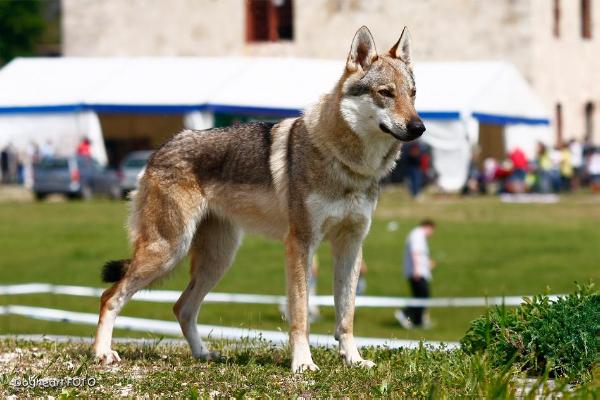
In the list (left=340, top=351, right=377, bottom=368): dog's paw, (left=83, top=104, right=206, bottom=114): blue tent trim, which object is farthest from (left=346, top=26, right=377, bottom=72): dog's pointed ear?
(left=83, top=104, right=206, bottom=114): blue tent trim

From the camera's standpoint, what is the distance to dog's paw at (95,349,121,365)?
9883mm

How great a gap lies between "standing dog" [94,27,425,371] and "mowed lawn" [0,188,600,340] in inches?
457

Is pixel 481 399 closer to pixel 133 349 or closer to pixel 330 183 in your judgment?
pixel 330 183

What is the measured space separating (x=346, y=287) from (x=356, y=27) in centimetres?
4129

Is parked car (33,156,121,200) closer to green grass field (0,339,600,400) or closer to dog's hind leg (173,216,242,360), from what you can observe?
dog's hind leg (173,216,242,360)

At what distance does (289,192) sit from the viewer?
9.80m

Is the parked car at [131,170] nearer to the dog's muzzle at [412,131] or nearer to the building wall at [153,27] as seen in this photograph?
the building wall at [153,27]

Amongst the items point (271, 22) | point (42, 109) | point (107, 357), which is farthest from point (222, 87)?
point (271, 22)

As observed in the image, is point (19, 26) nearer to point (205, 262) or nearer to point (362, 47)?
point (205, 262)

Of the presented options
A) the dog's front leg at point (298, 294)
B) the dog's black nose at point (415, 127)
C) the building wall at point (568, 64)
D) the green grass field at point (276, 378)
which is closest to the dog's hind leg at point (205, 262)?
the green grass field at point (276, 378)

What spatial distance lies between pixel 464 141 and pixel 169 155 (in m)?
12.8

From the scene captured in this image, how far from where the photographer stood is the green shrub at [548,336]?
352 inches

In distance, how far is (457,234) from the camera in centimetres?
3422

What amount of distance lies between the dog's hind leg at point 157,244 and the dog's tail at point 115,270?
130 millimetres
